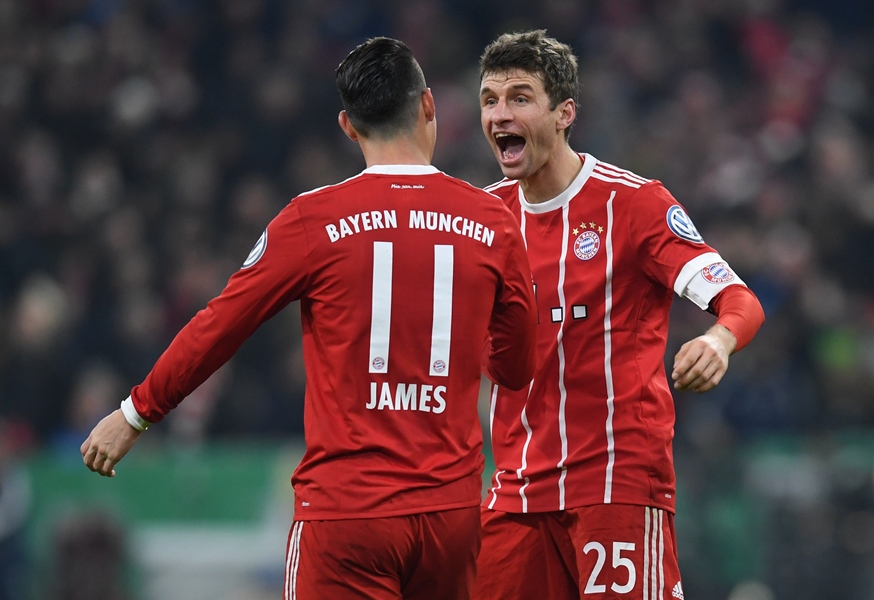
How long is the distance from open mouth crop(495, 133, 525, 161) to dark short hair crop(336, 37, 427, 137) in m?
0.68

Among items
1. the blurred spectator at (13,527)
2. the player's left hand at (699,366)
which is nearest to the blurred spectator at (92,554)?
the blurred spectator at (13,527)

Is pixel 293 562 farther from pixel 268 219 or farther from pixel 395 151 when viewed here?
pixel 268 219

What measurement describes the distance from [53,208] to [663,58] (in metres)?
5.81

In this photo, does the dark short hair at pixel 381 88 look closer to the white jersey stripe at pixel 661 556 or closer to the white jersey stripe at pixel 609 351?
the white jersey stripe at pixel 609 351

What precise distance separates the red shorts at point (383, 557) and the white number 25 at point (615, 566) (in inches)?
24.1

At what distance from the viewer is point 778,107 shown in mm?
12375

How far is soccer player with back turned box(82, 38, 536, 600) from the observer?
348 cm

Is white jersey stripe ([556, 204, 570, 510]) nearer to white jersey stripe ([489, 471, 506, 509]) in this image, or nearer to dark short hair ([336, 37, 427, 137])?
white jersey stripe ([489, 471, 506, 509])

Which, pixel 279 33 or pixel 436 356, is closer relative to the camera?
pixel 436 356

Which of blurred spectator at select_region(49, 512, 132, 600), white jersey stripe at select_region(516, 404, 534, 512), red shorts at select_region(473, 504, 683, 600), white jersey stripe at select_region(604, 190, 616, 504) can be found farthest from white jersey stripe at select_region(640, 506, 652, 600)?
blurred spectator at select_region(49, 512, 132, 600)

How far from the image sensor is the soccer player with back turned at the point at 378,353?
3.48 m

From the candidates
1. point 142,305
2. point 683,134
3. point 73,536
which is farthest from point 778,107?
point 73,536

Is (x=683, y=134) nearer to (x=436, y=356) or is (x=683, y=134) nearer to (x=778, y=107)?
(x=778, y=107)

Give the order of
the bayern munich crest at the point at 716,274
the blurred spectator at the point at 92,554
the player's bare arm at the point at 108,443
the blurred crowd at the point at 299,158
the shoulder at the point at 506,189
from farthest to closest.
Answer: the blurred crowd at the point at 299,158 → the blurred spectator at the point at 92,554 → the shoulder at the point at 506,189 → the bayern munich crest at the point at 716,274 → the player's bare arm at the point at 108,443
